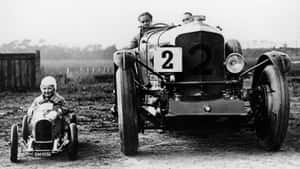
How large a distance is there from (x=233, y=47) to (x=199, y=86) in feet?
5.93

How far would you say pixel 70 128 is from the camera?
583cm

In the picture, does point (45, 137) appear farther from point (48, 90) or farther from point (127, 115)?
point (127, 115)

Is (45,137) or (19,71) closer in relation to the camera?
(45,137)

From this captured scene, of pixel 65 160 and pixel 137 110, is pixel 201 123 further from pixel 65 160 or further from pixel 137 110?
pixel 65 160

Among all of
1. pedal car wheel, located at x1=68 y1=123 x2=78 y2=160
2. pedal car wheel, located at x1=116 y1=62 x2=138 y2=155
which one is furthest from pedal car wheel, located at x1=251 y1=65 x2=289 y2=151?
pedal car wheel, located at x1=68 y1=123 x2=78 y2=160

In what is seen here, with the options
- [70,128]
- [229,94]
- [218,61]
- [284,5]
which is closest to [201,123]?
[229,94]

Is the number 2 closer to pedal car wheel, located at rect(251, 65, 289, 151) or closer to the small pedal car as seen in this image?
pedal car wheel, located at rect(251, 65, 289, 151)

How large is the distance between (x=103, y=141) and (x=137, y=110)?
1.03m


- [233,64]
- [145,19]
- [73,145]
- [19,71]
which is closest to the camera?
[73,145]

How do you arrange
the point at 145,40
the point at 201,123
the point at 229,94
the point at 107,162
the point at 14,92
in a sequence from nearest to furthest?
1. the point at 107,162
2. the point at 201,123
3. the point at 229,94
4. the point at 145,40
5. the point at 14,92

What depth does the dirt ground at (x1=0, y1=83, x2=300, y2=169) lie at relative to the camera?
548 cm

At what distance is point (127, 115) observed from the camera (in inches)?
229

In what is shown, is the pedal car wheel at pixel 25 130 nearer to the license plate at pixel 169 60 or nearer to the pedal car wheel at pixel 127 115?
the pedal car wheel at pixel 127 115

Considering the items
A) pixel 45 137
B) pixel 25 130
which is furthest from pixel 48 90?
pixel 45 137
